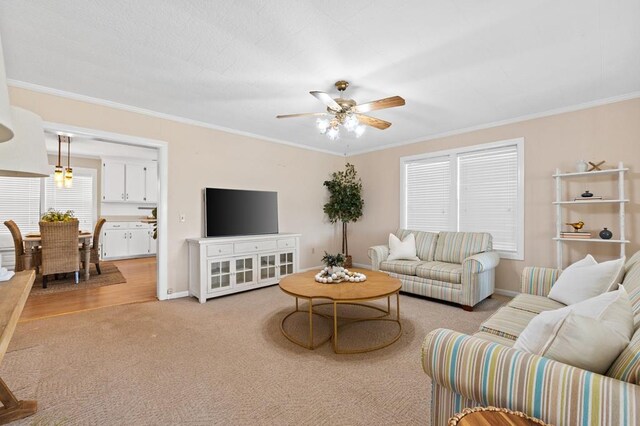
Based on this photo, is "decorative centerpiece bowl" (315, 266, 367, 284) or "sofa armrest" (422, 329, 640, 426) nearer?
"sofa armrest" (422, 329, 640, 426)

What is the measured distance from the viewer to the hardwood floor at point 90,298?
11.4ft

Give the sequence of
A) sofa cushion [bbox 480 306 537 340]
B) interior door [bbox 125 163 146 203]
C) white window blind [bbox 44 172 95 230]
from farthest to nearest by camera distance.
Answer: interior door [bbox 125 163 146 203], white window blind [bbox 44 172 95 230], sofa cushion [bbox 480 306 537 340]

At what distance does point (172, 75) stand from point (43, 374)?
8.90 ft

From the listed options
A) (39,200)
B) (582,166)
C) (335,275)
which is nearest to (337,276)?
(335,275)

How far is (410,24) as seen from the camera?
2.11 metres

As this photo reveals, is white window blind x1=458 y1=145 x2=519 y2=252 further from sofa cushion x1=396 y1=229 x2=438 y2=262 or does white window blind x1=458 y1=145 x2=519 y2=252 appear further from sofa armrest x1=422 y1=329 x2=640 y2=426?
sofa armrest x1=422 y1=329 x2=640 y2=426

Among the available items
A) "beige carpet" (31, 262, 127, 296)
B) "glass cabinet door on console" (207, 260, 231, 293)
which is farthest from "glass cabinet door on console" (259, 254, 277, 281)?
"beige carpet" (31, 262, 127, 296)

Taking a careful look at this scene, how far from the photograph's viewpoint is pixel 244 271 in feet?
14.2

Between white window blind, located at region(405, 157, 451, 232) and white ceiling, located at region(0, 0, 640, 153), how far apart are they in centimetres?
142

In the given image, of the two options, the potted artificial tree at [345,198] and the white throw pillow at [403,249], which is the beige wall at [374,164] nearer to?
the potted artificial tree at [345,198]

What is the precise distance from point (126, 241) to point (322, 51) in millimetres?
7275

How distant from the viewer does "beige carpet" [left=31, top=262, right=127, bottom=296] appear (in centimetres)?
436

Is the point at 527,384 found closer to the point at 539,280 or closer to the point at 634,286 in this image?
the point at 634,286

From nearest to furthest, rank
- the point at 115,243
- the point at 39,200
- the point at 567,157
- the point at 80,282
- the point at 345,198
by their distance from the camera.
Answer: the point at 567,157 < the point at 80,282 < the point at 345,198 < the point at 39,200 < the point at 115,243
